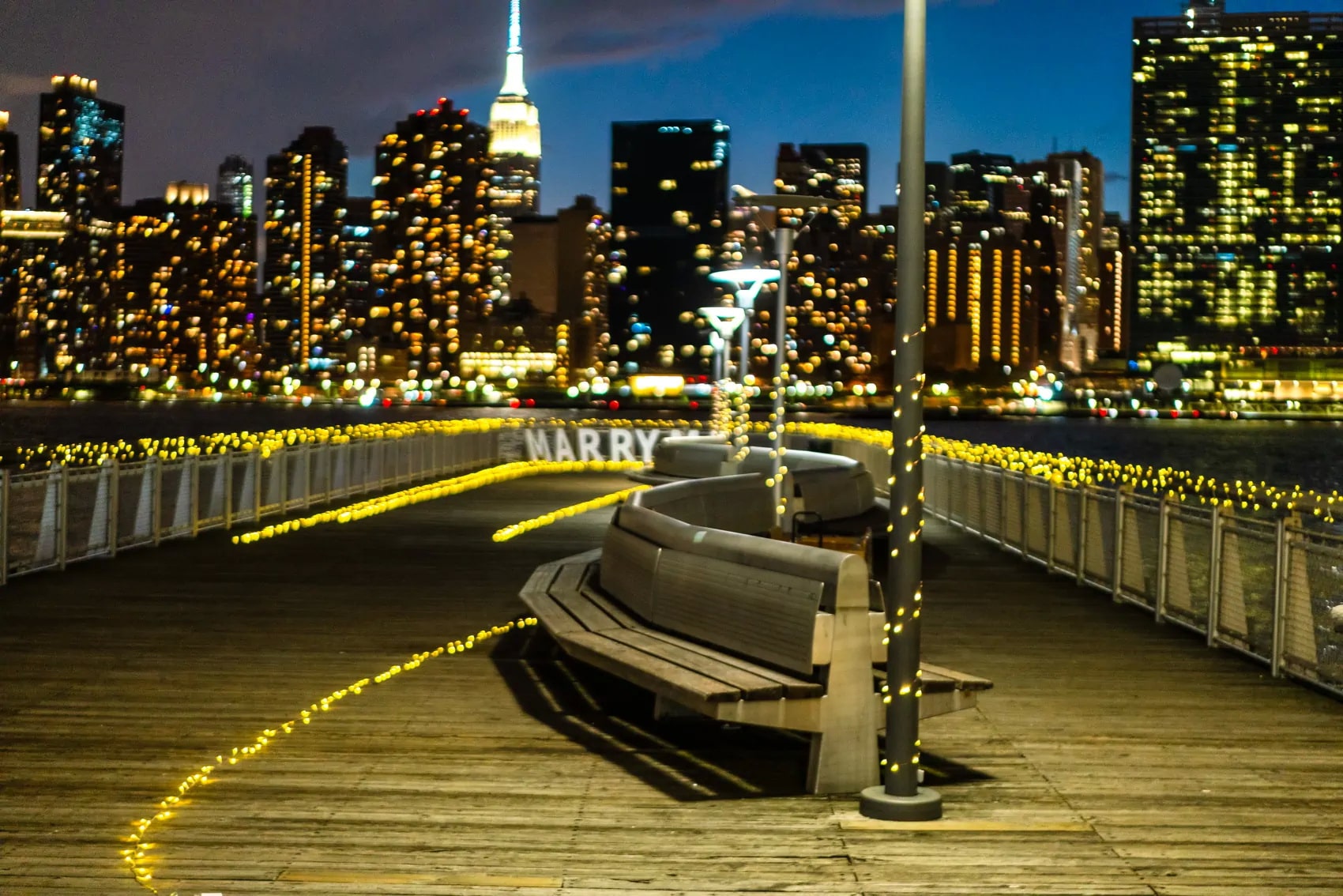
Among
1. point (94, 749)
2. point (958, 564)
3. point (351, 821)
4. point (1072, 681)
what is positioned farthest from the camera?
point (958, 564)

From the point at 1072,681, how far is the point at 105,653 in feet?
22.9

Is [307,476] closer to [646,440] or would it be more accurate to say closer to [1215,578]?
[1215,578]

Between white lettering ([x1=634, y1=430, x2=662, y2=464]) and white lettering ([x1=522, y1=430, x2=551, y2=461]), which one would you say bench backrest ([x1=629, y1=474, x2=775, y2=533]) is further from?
white lettering ([x1=522, y1=430, x2=551, y2=461])

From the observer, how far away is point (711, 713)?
7.76 metres

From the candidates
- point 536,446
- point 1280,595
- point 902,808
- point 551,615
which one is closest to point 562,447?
point 536,446

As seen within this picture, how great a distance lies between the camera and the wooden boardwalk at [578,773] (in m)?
6.84

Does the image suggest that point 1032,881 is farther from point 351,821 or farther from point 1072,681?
point 1072,681

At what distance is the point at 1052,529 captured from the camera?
65.8ft

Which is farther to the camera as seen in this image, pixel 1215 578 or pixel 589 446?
pixel 589 446

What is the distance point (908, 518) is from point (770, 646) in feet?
3.79

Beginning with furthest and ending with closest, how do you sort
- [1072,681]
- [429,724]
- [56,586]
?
[56,586], [1072,681], [429,724]

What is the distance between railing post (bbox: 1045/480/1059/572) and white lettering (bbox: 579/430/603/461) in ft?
95.0

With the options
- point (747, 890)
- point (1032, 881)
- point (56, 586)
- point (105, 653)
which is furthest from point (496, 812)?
point (56, 586)

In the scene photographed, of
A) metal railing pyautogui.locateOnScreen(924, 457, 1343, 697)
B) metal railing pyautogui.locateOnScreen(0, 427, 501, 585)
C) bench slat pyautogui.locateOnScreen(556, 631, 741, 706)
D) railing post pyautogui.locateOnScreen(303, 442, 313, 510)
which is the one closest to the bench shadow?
bench slat pyautogui.locateOnScreen(556, 631, 741, 706)
